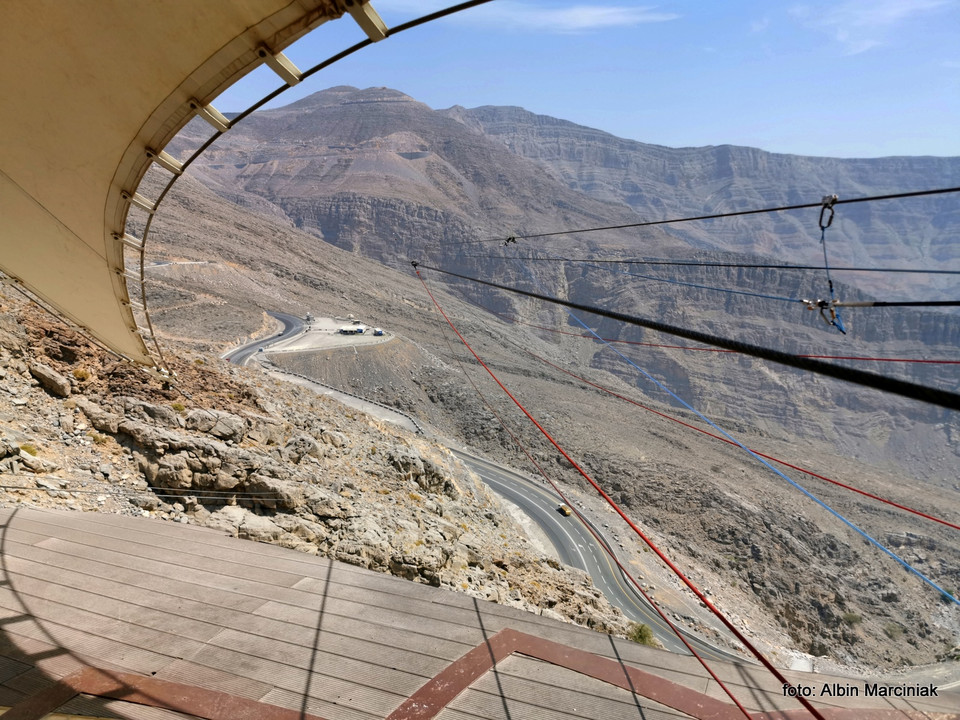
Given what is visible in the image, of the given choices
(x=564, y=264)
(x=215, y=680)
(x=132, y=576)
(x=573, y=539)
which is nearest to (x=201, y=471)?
(x=132, y=576)

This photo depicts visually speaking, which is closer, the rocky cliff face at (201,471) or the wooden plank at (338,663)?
the wooden plank at (338,663)

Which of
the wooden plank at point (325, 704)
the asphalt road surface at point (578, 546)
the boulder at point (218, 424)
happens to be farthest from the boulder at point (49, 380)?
the asphalt road surface at point (578, 546)

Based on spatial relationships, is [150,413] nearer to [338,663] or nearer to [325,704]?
[338,663]

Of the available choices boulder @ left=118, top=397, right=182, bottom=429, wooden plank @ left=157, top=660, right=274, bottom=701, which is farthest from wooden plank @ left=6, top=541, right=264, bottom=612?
boulder @ left=118, top=397, right=182, bottom=429

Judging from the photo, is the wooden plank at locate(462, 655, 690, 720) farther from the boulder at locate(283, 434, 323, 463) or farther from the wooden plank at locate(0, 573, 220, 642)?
the boulder at locate(283, 434, 323, 463)

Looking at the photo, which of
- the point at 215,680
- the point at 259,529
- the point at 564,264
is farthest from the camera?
the point at 564,264

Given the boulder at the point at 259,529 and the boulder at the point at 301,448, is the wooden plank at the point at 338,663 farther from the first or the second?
the boulder at the point at 301,448
